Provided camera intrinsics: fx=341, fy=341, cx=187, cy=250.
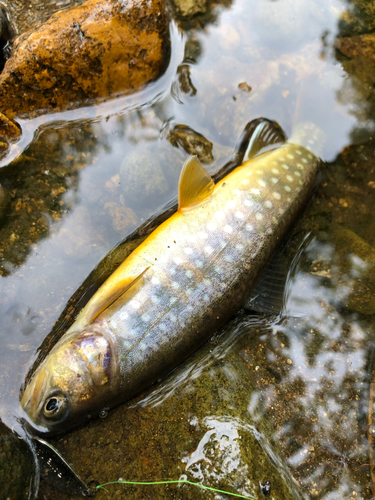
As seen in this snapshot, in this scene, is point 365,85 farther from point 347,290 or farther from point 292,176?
point 347,290

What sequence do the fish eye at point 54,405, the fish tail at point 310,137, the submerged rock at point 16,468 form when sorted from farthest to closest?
the fish tail at point 310,137
the fish eye at point 54,405
the submerged rock at point 16,468

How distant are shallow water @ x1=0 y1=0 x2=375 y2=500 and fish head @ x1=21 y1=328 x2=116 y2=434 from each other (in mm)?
307

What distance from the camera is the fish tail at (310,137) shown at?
4188mm

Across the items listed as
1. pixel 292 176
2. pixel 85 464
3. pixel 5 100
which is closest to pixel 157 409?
pixel 85 464

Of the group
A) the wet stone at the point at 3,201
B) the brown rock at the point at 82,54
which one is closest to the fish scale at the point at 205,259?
the wet stone at the point at 3,201

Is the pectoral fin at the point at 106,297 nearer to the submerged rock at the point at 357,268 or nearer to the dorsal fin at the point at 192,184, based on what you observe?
the dorsal fin at the point at 192,184

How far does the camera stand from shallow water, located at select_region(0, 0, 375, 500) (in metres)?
2.99

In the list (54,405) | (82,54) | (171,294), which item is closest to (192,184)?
(171,294)

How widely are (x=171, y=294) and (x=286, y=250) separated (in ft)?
5.20

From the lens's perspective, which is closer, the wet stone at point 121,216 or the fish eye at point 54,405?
the fish eye at point 54,405

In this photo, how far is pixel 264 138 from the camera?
163 inches

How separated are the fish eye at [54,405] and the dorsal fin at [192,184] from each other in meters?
2.02

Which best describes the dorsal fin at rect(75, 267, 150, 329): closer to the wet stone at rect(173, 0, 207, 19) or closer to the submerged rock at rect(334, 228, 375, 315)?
the submerged rock at rect(334, 228, 375, 315)

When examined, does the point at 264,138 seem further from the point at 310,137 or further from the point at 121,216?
the point at 121,216
